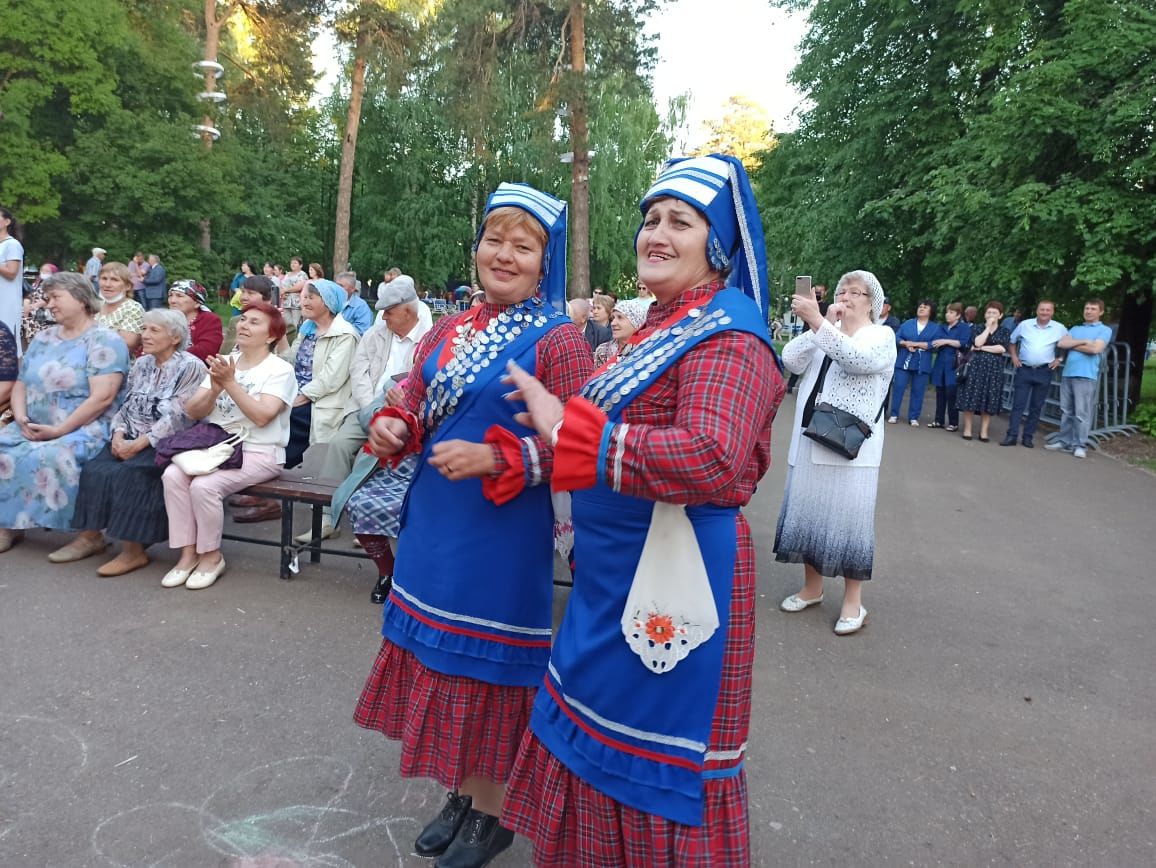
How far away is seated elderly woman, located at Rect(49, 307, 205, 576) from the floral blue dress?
134 mm

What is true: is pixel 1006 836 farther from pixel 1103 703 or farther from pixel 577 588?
pixel 577 588

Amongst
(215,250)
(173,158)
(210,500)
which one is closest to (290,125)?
(173,158)

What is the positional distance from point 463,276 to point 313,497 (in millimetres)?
33315

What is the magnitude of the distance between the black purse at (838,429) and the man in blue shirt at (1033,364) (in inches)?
314

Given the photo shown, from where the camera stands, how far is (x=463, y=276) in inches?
1454

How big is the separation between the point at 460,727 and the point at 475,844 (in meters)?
0.42

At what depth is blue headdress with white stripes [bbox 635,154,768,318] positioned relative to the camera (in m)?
1.78

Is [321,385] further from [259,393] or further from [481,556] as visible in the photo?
[481,556]

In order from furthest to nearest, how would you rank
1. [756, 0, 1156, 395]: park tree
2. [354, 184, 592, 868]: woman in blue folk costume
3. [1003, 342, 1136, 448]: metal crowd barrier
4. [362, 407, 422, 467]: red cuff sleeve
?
1. [1003, 342, 1136, 448]: metal crowd barrier
2. [756, 0, 1156, 395]: park tree
3. [362, 407, 422, 467]: red cuff sleeve
4. [354, 184, 592, 868]: woman in blue folk costume

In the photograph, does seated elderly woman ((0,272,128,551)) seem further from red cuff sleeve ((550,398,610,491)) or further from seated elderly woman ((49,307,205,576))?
red cuff sleeve ((550,398,610,491))

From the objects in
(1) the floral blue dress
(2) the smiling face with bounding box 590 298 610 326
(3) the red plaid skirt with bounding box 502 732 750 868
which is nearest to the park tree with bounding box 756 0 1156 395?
(2) the smiling face with bounding box 590 298 610 326

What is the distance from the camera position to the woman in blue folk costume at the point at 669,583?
1662 mm

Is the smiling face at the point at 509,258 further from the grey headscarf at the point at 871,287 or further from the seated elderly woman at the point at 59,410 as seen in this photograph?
the seated elderly woman at the point at 59,410

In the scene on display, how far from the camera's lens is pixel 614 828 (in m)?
1.77
